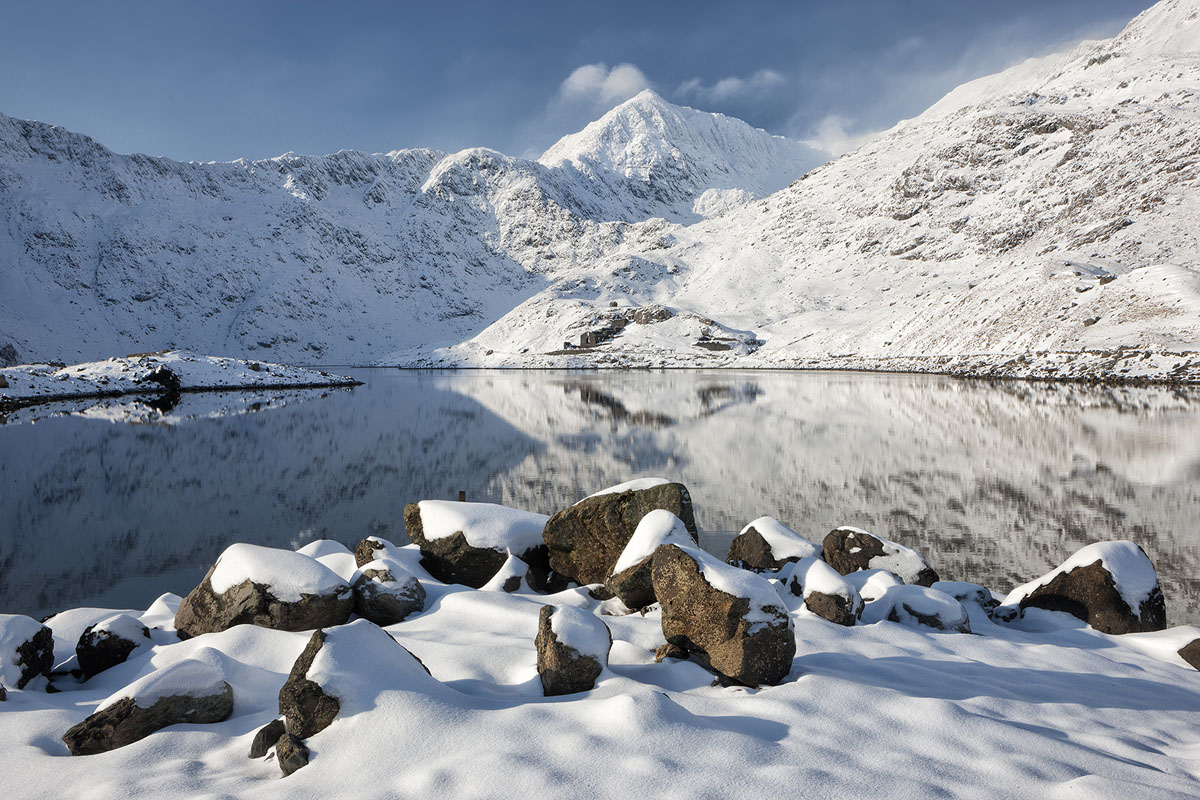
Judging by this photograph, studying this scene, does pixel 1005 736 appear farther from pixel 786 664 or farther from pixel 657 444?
pixel 657 444

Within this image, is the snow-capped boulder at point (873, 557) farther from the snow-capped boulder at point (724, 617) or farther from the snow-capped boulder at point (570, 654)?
the snow-capped boulder at point (570, 654)

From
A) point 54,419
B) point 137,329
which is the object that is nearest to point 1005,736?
point 54,419

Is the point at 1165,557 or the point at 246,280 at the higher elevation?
the point at 246,280

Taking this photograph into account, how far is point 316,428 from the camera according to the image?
99.1 ft

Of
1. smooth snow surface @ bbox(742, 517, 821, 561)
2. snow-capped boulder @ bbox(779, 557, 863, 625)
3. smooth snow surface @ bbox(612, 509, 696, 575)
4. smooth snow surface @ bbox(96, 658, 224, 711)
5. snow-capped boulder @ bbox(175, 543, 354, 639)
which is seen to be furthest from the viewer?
smooth snow surface @ bbox(742, 517, 821, 561)

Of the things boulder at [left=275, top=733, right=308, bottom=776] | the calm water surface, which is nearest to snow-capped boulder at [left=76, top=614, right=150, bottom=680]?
the calm water surface

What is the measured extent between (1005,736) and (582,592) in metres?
5.02

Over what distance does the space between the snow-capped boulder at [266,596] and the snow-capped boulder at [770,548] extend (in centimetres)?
618

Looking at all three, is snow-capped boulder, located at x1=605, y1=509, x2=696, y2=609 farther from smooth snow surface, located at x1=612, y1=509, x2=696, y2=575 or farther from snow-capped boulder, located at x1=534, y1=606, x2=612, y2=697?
snow-capped boulder, located at x1=534, y1=606, x2=612, y2=697

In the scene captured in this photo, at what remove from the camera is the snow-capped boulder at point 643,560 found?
23.7 feet

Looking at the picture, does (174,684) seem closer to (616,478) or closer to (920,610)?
(920,610)

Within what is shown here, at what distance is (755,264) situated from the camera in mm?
144875

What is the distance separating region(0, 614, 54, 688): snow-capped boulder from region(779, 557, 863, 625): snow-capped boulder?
837 cm

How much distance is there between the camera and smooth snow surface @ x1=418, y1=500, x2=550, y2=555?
913cm
